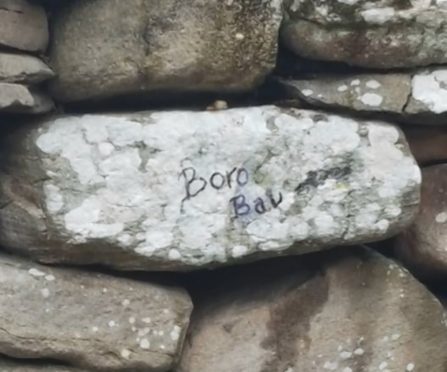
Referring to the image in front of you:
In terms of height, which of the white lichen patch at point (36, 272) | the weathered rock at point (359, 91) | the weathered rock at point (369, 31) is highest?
the weathered rock at point (369, 31)

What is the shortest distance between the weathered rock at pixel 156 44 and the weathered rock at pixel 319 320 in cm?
54

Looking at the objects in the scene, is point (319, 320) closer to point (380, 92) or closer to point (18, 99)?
point (380, 92)

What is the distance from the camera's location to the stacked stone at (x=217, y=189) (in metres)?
2.26

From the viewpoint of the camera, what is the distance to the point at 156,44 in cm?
226

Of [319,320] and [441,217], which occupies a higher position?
[441,217]

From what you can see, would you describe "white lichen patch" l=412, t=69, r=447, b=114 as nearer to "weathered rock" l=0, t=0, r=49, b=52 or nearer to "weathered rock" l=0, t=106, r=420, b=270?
"weathered rock" l=0, t=106, r=420, b=270

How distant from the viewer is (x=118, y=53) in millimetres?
2268

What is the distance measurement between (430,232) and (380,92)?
0.40 metres

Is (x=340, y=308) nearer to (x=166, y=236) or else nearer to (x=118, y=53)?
(x=166, y=236)

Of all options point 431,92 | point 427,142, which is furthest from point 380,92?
point 427,142

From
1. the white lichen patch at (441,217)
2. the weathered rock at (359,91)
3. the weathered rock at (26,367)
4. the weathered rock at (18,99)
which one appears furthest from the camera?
the white lichen patch at (441,217)

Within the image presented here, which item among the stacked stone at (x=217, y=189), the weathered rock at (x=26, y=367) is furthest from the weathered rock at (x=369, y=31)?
the weathered rock at (x=26, y=367)

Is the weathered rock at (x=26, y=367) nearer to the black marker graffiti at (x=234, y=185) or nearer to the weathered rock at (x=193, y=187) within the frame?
the weathered rock at (x=193, y=187)

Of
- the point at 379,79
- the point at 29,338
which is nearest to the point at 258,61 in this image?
the point at 379,79
